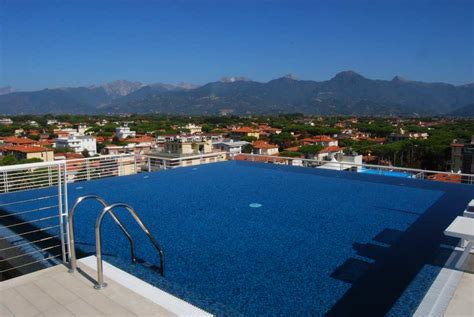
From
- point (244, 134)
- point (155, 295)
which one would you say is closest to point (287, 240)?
point (155, 295)

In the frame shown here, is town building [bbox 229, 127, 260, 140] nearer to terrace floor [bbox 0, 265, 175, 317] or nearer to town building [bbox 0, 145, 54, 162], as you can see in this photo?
town building [bbox 0, 145, 54, 162]

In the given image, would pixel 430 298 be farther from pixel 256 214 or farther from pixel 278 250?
pixel 256 214

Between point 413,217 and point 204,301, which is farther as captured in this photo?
point 413,217

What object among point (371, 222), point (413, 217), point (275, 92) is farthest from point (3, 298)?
point (275, 92)

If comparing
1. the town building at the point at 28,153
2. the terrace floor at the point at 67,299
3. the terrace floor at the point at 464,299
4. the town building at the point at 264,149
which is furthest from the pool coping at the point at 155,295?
the town building at the point at 264,149

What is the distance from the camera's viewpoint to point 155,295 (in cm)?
238

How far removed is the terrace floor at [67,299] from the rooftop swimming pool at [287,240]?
54 cm

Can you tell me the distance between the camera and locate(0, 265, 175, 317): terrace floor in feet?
7.17

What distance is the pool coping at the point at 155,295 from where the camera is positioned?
2.21 metres

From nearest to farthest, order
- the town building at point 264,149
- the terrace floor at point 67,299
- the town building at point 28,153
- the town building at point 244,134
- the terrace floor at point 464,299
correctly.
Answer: the terrace floor at point 67,299
the terrace floor at point 464,299
the town building at point 28,153
the town building at point 264,149
the town building at point 244,134

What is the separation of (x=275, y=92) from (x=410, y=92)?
6837cm

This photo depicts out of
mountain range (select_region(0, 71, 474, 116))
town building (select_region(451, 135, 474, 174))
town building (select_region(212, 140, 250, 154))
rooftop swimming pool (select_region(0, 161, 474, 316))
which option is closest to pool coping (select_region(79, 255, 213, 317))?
rooftop swimming pool (select_region(0, 161, 474, 316))

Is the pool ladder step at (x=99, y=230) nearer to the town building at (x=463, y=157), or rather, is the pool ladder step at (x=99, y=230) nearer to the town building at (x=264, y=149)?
the town building at (x=463, y=157)

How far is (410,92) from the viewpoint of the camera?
18662 cm
